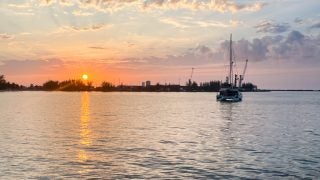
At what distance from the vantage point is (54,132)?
5872cm

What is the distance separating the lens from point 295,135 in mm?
56938

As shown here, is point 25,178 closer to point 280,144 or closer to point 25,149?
point 25,149

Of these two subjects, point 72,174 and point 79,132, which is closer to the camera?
point 72,174

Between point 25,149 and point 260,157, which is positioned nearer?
point 260,157

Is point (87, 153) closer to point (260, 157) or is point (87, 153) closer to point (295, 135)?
point (260, 157)

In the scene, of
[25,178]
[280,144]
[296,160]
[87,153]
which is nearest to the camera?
[25,178]

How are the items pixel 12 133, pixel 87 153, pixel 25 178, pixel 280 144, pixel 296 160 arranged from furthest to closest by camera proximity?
pixel 12 133, pixel 280 144, pixel 87 153, pixel 296 160, pixel 25 178

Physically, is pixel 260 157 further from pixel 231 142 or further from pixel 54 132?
pixel 54 132

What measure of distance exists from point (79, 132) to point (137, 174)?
31.1 metres

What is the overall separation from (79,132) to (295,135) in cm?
2771

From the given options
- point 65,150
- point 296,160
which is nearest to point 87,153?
point 65,150

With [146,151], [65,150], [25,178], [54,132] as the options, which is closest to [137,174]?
[25,178]

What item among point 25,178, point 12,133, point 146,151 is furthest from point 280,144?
point 12,133

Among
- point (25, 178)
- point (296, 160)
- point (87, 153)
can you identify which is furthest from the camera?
point (87, 153)
